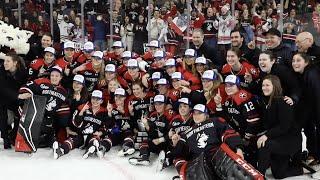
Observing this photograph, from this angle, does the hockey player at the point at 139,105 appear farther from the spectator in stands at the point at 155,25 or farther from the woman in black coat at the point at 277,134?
the spectator in stands at the point at 155,25

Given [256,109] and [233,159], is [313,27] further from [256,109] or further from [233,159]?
[233,159]

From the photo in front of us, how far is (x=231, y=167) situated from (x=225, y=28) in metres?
4.59

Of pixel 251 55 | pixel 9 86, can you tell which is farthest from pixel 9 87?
pixel 251 55

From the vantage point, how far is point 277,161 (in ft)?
15.4

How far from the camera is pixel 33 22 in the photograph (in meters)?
10.3

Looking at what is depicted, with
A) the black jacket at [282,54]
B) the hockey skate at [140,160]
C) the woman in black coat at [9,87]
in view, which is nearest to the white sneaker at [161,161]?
the hockey skate at [140,160]

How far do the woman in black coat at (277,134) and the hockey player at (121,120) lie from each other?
5.21 ft

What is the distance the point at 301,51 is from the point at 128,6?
482cm

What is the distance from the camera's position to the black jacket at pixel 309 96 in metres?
4.71

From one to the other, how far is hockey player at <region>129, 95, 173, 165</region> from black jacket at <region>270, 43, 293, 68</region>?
46.6 inches

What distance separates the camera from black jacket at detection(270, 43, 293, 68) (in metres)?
5.14

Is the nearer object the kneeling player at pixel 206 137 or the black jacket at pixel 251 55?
the kneeling player at pixel 206 137

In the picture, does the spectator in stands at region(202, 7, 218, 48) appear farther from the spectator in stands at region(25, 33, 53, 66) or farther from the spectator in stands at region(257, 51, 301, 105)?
the spectator in stands at region(257, 51, 301, 105)

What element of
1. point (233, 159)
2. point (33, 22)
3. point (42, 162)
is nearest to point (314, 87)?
point (233, 159)
